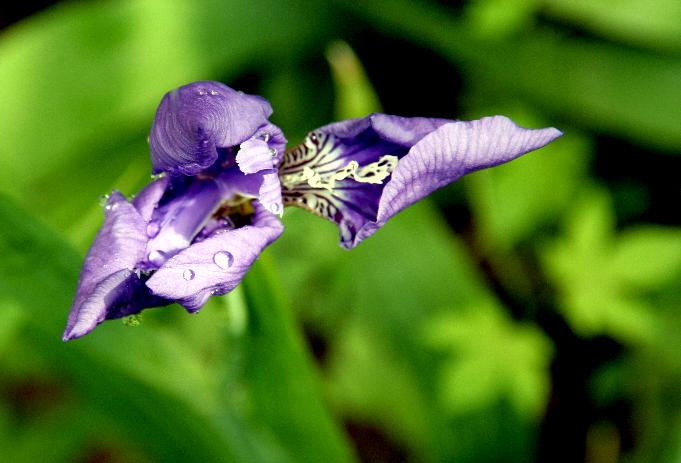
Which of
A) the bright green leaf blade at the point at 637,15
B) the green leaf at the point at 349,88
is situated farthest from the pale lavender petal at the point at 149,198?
the bright green leaf blade at the point at 637,15

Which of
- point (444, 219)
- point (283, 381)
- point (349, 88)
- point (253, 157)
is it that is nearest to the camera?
point (253, 157)

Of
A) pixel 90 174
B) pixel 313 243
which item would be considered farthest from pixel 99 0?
pixel 313 243

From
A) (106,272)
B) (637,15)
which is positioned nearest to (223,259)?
(106,272)

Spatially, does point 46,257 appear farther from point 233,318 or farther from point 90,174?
point 90,174

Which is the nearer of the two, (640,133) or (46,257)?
(46,257)

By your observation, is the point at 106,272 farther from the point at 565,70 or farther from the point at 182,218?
the point at 565,70
